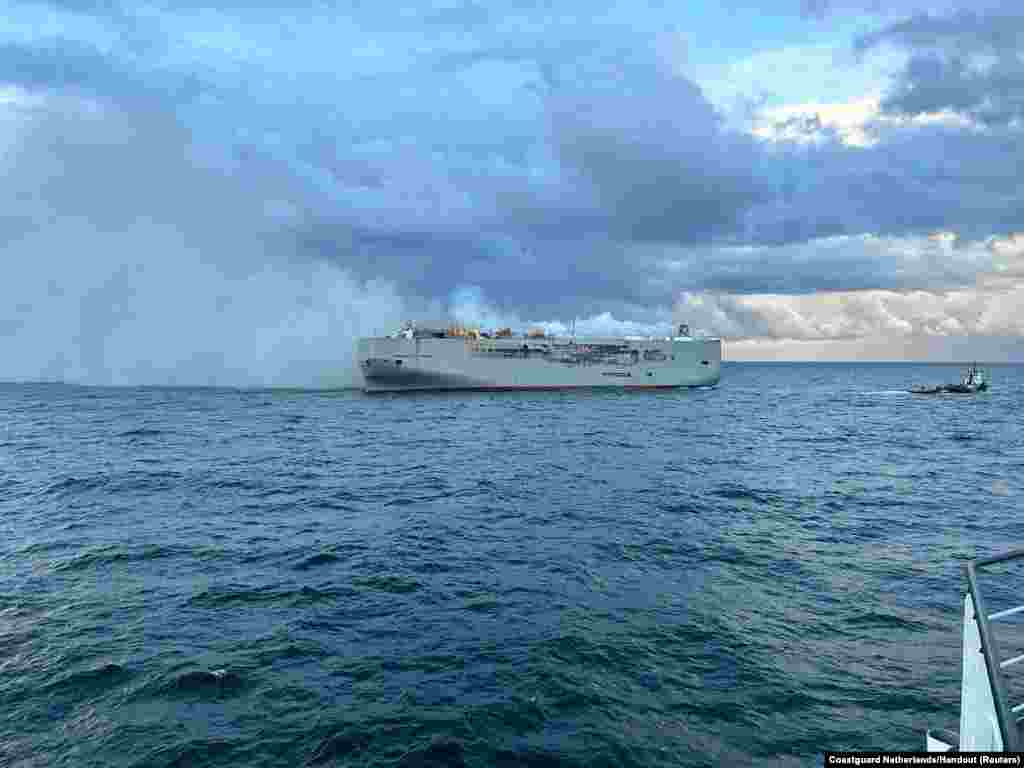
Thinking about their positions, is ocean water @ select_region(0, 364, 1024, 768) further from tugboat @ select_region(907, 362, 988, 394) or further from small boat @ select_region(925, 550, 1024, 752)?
tugboat @ select_region(907, 362, 988, 394)

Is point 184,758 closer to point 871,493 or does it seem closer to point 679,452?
point 871,493

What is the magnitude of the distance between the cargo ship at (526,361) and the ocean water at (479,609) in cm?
5401

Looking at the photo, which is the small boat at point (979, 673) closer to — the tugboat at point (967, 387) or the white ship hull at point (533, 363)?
the white ship hull at point (533, 363)

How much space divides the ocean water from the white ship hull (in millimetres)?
54008

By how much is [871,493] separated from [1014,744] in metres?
26.5

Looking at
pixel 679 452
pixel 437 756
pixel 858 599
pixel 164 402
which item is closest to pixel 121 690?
pixel 437 756

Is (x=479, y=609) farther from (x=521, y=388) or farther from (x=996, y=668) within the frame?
(x=521, y=388)

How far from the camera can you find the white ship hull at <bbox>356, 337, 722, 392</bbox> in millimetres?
86188

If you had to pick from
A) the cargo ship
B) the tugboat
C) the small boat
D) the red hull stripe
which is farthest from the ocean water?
the tugboat

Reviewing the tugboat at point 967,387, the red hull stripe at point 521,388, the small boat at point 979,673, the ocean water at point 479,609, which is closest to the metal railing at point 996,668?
the small boat at point 979,673

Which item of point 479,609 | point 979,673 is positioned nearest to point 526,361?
point 479,609

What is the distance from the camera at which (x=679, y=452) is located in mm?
38469

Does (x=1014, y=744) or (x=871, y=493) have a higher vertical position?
(x=1014, y=744)

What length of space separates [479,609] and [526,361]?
80488mm
